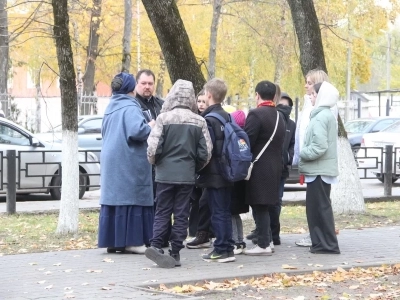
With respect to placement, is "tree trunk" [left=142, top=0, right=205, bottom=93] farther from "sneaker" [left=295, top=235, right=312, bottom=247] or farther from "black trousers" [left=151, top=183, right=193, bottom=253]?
"black trousers" [left=151, top=183, right=193, bottom=253]

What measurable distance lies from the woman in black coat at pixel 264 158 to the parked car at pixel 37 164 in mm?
6572

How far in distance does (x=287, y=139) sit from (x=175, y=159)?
1.97 meters

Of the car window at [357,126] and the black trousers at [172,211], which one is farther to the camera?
the car window at [357,126]

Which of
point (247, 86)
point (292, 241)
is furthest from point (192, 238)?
point (247, 86)

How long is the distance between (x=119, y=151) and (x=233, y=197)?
133cm

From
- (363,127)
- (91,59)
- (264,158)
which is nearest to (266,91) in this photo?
(264,158)

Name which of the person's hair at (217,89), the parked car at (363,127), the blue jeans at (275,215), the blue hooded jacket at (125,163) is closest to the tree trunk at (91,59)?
the parked car at (363,127)

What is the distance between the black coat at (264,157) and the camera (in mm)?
9477

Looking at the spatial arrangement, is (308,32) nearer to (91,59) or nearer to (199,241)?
(199,241)

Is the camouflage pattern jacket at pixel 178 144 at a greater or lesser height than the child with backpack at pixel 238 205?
greater

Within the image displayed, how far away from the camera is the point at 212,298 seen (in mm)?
7605

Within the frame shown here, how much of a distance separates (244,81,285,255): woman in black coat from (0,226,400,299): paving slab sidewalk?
52 cm

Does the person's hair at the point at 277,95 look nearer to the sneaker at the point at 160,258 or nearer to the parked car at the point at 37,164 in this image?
the sneaker at the point at 160,258

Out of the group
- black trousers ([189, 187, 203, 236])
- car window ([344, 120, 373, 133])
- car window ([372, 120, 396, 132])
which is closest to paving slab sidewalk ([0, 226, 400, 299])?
black trousers ([189, 187, 203, 236])
